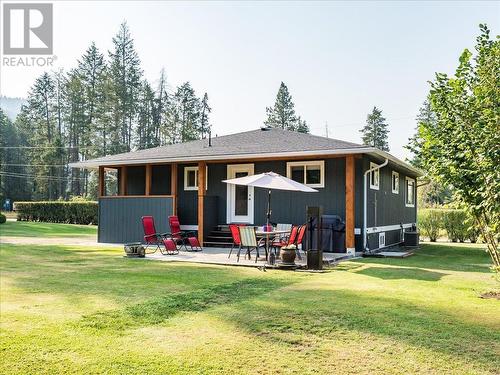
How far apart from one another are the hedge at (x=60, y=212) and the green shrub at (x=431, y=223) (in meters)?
18.5

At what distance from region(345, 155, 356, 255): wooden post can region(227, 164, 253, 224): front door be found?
3215 mm

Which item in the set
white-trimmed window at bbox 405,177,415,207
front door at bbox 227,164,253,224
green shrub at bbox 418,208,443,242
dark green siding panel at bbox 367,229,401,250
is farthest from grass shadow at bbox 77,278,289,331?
green shrub at bbox 418,208,443,242

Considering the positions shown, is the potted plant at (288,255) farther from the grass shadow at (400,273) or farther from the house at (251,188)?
the house at (251,188)

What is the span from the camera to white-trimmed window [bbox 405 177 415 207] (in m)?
18.0

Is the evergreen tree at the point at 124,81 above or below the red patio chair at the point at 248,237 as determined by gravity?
above

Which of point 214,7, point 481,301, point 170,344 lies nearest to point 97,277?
point 170,344

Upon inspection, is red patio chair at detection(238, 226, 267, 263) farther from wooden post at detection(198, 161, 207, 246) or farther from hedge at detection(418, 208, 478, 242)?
hedge at detection(418, 208, 478, 242)

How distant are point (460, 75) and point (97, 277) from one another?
250 inches

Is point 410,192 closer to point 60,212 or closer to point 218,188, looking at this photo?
point 218,188

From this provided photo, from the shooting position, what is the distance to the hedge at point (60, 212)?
27422mm

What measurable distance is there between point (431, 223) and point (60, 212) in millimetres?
21709

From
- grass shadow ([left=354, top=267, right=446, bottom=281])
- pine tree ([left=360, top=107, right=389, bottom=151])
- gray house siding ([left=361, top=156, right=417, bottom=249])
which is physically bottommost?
grass shadow ([left=354, top=267, right=446, bottom=281])

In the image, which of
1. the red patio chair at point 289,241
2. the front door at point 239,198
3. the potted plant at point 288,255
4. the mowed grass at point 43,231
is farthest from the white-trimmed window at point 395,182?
the mowed grass at point 43,231

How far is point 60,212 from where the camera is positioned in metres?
28.2
